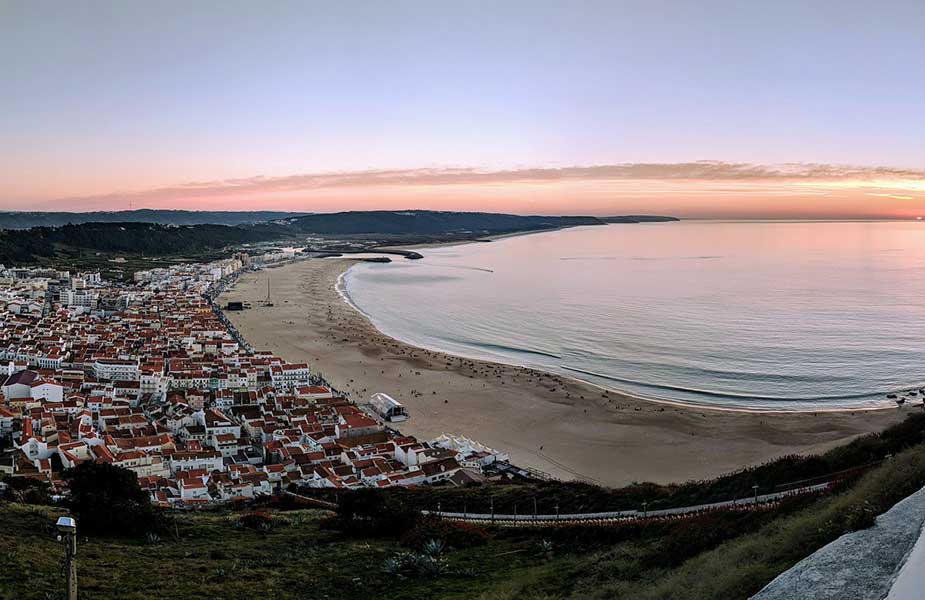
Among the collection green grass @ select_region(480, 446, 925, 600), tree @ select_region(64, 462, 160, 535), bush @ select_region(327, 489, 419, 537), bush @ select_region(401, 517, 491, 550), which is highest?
green grass @ select_region(480, 446, 925, 600)

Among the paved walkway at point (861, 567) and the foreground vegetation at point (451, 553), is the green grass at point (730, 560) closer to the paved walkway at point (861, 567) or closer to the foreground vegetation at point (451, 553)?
the foreground vegetation at point (451, 553)

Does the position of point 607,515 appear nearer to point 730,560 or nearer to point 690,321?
point 730,560

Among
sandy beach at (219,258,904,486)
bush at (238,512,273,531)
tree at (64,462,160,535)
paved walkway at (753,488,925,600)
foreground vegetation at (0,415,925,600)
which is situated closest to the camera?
paved walkway at (753,488,925,600)

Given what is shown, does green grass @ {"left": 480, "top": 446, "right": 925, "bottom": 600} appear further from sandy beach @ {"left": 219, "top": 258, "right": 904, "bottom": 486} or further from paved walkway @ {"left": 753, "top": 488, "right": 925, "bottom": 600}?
sandy beach @ {"left": 219, "top": 258, "right": 904, "bottom": 486}

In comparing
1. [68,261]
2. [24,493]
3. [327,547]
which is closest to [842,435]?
[327,547]

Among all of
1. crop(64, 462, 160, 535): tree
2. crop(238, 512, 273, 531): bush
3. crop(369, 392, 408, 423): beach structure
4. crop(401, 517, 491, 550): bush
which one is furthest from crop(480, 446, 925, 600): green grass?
crop(369, 392, 408, 423): beach structure

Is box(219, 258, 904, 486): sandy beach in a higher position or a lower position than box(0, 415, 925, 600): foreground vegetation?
lower
